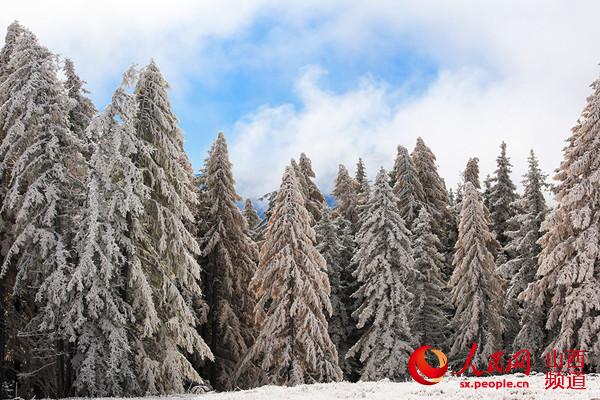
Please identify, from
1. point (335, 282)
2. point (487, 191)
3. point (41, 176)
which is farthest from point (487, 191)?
point (41, 176)

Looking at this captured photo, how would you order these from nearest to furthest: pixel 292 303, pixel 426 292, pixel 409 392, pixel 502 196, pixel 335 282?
1. pixel 409 392
2. pixel 292 303
3. pixel 426 292
4. pixel 335 282
5. pixel 502 196

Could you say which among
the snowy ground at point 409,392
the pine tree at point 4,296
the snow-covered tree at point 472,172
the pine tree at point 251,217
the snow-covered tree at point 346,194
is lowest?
the snowy ground at point 409,392

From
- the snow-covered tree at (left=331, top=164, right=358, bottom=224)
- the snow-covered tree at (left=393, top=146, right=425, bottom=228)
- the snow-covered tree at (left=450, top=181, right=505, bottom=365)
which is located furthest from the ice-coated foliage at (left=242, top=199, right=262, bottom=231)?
the snow-covered tree at (left=450, top=181, right=505, bottom=365)

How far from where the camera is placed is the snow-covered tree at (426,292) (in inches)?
1326

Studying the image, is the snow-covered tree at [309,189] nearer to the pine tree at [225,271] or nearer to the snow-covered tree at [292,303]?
the pine tree at [225,271]

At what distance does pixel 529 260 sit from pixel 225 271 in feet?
57.1

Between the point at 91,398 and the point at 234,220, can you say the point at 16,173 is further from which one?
the point at 234,220

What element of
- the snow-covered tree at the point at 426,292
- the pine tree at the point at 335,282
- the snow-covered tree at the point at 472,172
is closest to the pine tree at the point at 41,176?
the pine tree at the point at 335,282

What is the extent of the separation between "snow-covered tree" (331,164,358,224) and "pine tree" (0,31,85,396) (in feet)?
88.9

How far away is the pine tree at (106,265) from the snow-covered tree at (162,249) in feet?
2.21

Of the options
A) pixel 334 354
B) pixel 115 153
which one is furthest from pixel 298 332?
pixel 115 153

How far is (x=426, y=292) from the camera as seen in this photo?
34344 mm

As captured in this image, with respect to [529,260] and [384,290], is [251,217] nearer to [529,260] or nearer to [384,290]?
[384,290]

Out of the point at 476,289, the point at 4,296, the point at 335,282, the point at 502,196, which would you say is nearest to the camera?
the point at 4,296
